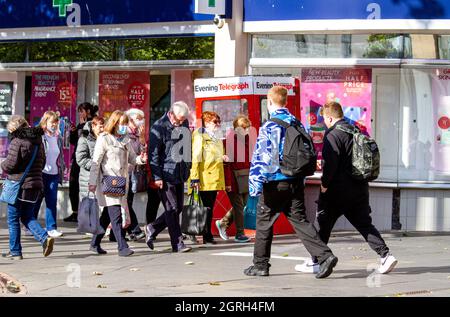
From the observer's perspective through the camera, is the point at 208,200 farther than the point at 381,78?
No

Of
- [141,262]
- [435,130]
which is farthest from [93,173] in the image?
[435,130]

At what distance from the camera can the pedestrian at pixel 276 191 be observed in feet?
34.8

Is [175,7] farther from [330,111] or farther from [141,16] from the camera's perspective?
[330,111]

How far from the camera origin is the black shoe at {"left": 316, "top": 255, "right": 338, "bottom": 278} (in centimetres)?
1058

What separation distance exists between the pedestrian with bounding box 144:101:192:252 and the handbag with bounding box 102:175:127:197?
43cm

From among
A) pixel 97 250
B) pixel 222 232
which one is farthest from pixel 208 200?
pixel 97 250

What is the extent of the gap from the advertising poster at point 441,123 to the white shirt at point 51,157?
17.6 ft

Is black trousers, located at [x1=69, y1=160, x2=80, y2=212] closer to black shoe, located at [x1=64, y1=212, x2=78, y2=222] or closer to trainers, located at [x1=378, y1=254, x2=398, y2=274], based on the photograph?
→ black shoe, located at [x1=64, y1=212, x2=78, y2=222]

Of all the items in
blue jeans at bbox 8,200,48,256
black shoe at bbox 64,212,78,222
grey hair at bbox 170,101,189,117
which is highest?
grey hair at bbox 170,101,189,117

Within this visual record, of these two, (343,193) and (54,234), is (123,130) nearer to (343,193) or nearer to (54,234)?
(54,234)

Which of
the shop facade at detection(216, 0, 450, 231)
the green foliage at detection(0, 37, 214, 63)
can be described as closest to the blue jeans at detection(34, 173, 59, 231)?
the green foliage at detection(0, 37, 214, 63)

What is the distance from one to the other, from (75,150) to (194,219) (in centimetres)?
345

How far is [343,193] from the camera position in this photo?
35.9ft

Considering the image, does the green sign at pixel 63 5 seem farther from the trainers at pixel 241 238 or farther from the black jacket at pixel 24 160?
the trainers at pixel 241 238
